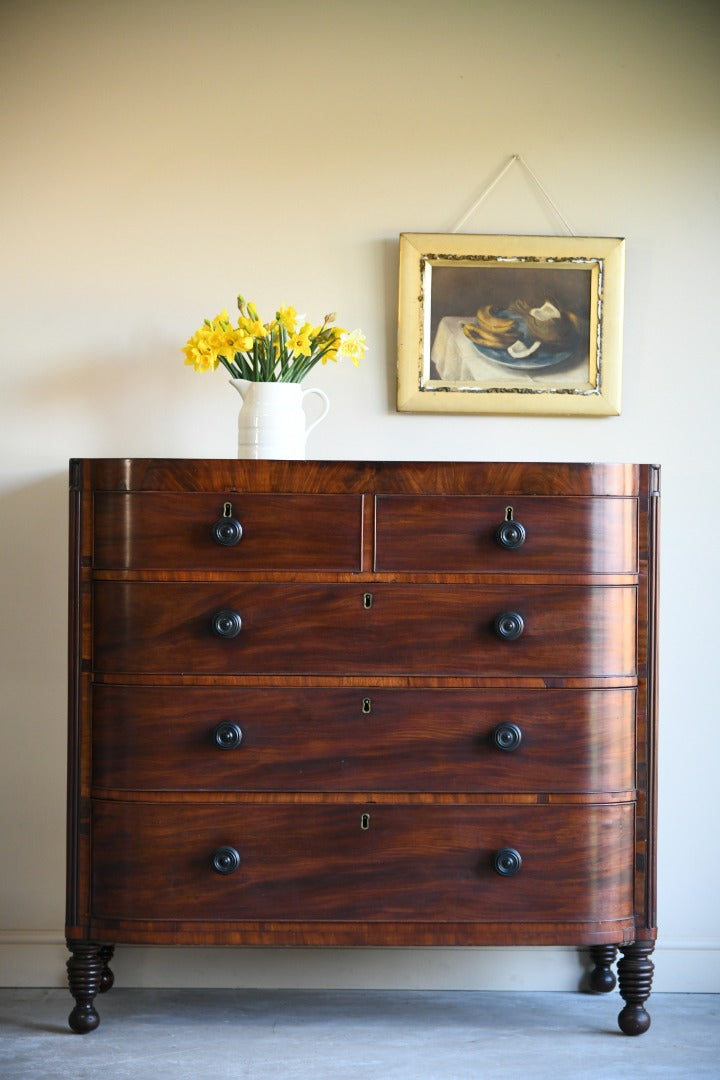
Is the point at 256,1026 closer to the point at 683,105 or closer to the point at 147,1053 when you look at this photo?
the point at 147,1053

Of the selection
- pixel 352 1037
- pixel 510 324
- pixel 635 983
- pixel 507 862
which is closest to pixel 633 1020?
pixel 635 983

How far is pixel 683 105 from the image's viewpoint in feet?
9.55

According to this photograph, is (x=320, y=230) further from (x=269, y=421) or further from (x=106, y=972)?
(x=106, y=972)

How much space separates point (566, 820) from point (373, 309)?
55.2 inches

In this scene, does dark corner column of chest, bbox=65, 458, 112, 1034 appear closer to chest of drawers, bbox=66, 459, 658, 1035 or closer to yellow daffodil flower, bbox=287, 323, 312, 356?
chest of drawers, bbox=66, 459, 658, 1035

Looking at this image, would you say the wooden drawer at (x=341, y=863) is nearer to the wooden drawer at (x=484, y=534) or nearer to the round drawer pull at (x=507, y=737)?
the round drawer pull at (x=507, y=737)

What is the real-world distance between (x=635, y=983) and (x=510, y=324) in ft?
5.40

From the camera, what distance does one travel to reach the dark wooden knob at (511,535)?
2.32m

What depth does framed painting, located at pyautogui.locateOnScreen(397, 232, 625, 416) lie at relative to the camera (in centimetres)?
285

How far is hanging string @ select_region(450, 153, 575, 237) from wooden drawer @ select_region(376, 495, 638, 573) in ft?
3.03

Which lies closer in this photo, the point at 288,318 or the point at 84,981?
the point at 84,981

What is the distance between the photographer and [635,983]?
8.04 ft

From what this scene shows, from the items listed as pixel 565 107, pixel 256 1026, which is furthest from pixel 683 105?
pixel 256 1026

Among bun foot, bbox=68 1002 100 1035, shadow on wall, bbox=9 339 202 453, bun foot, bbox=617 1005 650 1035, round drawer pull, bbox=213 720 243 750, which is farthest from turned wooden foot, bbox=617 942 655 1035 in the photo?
shadow on wall, bbox=9 339 202 453
